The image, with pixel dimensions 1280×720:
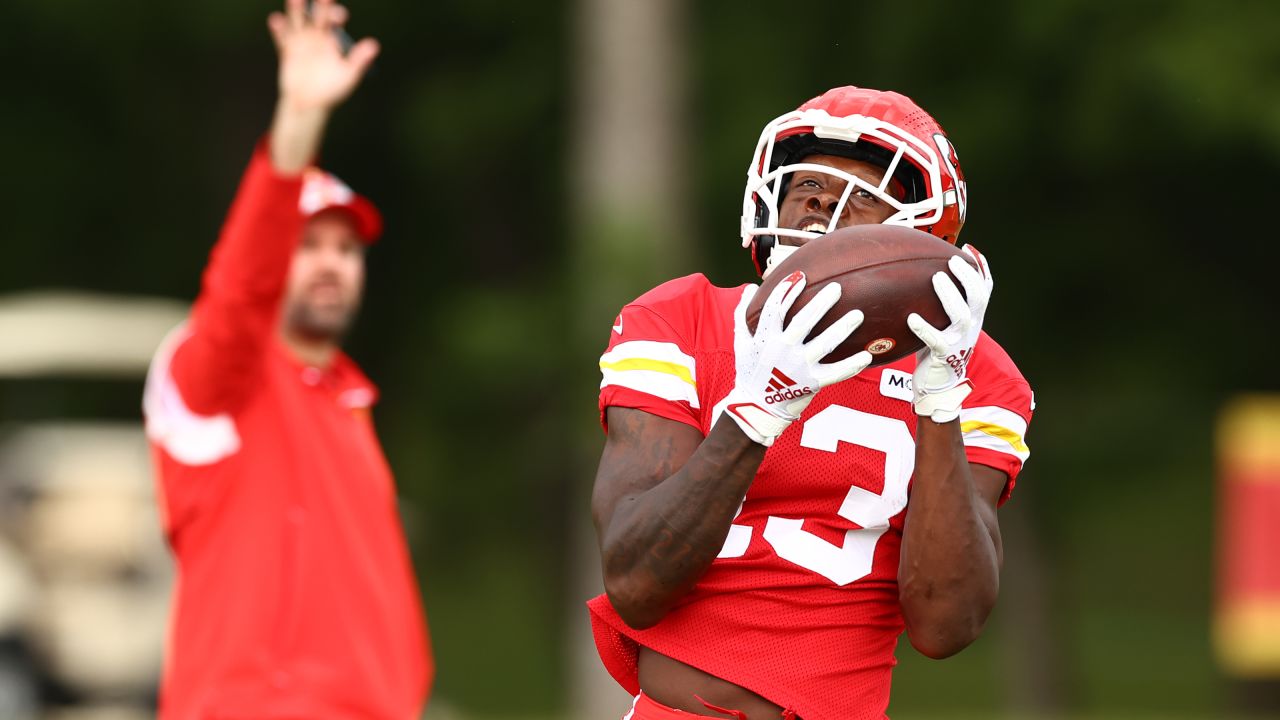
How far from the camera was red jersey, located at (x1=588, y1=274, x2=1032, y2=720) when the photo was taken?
318 cm

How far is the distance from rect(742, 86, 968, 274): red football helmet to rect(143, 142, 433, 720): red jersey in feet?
5.49

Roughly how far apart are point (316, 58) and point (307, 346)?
95 centimetres

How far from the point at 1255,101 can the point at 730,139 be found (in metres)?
4.15

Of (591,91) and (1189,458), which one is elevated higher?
(591,91)

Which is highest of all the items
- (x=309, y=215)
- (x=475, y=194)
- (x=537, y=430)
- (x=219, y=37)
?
(x=219, y=37)

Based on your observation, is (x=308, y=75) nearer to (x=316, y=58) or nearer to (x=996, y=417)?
(x=316, y=58)

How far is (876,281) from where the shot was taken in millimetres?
2975

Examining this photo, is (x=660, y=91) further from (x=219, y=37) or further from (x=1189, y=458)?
(x=1189, y=458)

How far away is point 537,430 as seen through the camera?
1838 centimetres

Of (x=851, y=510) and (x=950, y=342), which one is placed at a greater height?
(x=950, y=342)

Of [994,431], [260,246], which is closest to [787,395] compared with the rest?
[994,431]

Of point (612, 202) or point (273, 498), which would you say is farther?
point (612, 202)

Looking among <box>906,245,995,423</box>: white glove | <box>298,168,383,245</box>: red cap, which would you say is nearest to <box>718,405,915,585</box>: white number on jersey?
<box>906,245,995,423</box>: white glove

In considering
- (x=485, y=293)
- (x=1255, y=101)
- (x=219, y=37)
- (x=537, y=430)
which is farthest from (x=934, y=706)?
(x=219, y=37)
